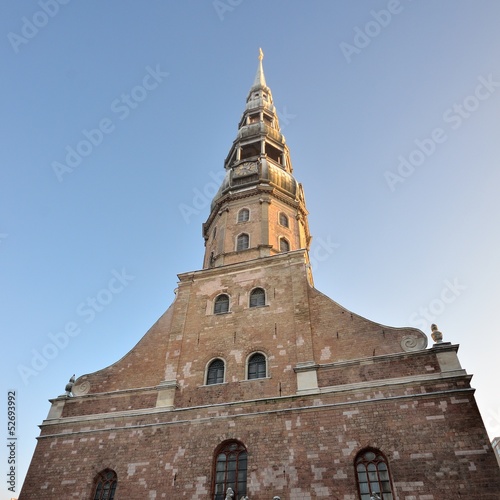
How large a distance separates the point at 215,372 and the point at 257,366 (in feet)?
5.34

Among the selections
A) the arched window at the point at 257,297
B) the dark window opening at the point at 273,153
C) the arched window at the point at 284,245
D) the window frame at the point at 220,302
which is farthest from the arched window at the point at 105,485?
the dark window opening at the point at 273,153

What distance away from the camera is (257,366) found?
1556cm

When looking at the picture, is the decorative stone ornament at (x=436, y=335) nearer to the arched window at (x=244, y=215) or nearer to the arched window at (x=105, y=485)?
the arched window at (x=244, y=215)

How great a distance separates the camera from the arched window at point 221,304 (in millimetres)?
17984

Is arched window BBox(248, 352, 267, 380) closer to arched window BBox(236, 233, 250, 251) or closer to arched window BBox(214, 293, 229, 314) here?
arched window BBox(214, 293, 229, 314)

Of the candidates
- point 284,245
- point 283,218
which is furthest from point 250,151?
point 284,245

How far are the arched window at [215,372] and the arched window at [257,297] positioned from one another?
2.76 m

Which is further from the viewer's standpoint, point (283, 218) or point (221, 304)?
point (283, 218)

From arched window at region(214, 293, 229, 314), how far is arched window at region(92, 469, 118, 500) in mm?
6848

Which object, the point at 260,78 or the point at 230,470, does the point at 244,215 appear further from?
the point at 260,78

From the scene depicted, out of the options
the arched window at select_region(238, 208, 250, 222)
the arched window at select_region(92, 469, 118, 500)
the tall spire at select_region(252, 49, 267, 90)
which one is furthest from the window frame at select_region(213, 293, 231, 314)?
the tall spire at select_region(252, 49, 267, 90)

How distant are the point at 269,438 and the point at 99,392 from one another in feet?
23.6

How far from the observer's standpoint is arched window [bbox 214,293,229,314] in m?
18.0


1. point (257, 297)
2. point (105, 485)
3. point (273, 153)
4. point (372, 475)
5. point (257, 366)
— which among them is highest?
point (273, 153)
